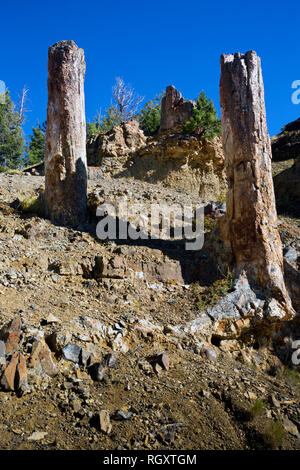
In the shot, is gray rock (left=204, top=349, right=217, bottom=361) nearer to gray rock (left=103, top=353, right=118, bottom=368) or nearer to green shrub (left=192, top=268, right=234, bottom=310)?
green shrub (left=192, top=268, right=234, bottom=310)

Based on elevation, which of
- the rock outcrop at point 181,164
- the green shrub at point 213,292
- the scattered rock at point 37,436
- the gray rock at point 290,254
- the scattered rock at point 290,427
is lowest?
the scattered rock at point 290,427

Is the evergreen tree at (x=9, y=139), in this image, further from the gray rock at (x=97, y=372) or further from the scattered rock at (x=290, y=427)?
the scattered rock at (x=290, y=427)

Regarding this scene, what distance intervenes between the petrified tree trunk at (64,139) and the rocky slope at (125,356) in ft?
1.74

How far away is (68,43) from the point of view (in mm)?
6812

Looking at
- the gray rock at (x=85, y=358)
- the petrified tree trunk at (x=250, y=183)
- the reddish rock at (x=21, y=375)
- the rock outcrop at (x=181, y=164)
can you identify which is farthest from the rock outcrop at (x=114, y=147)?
the reddish rock at (x=21, y=375)

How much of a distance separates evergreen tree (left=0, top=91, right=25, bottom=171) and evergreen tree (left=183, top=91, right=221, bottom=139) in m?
12.8

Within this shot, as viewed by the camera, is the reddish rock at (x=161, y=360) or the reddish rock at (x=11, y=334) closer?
the reddish rock at (x=11, y=334)

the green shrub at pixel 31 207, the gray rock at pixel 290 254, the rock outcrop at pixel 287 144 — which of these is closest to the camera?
the gray rock at pixel 290 254

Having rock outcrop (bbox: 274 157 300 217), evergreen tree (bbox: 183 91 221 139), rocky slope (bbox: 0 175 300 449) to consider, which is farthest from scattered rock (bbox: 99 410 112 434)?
evergreen tree (bbox: 183 91 221 139)

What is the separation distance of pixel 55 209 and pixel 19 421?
4627mm

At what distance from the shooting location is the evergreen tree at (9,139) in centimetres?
2148

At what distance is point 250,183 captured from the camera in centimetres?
550

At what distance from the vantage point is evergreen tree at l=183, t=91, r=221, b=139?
14.1 m

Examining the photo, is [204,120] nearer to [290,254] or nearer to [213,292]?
[290,254]
